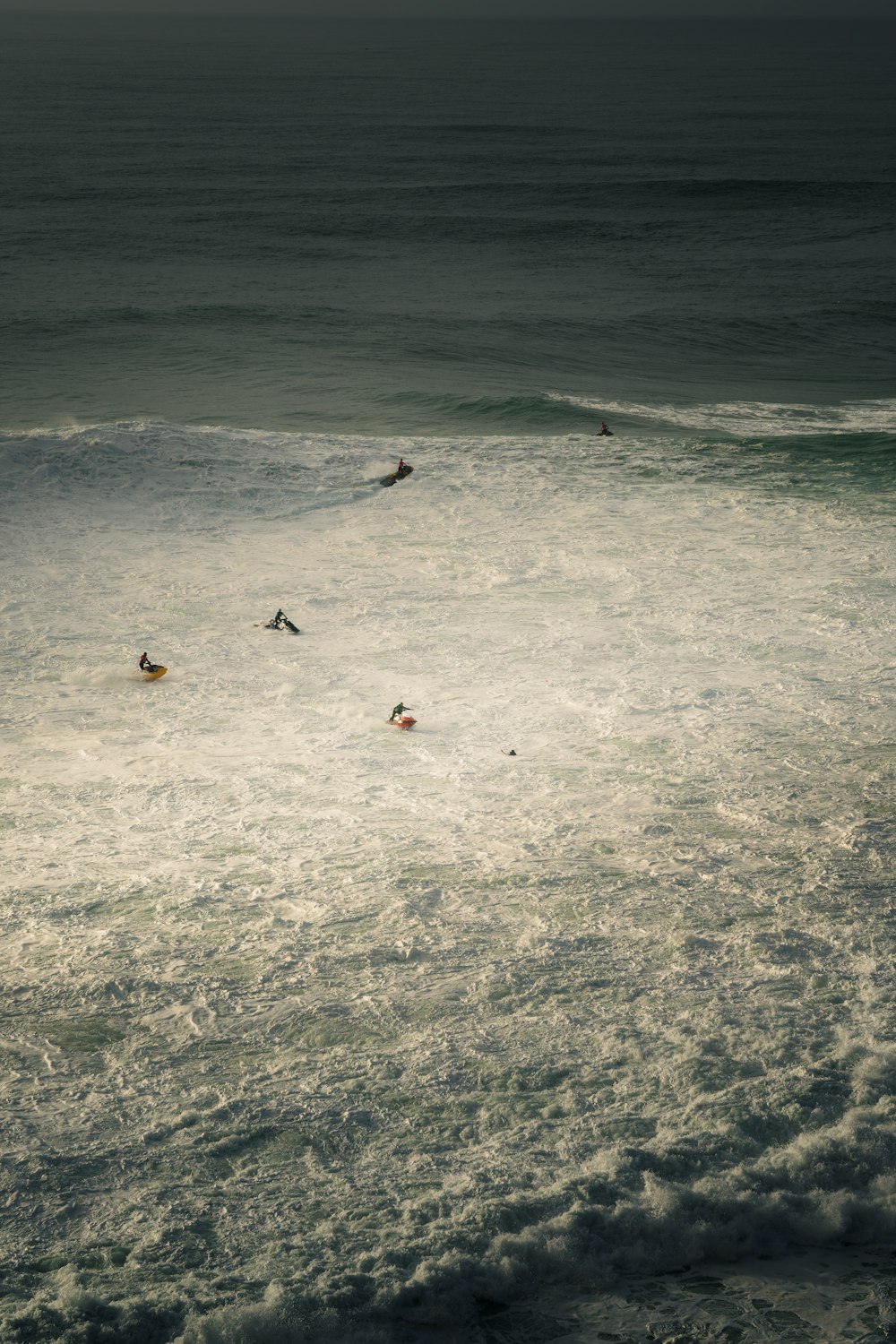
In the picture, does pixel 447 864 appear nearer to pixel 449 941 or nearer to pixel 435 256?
pixel 449 941

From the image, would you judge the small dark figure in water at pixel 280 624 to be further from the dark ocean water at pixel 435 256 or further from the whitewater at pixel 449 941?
the dark ocean water at pixel 435 256

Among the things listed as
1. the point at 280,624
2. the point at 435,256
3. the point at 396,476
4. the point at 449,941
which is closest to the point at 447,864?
the point at 449,941

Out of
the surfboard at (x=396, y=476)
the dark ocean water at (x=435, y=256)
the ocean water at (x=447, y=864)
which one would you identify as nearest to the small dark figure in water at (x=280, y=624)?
the ocean water at (x=447, y=864)

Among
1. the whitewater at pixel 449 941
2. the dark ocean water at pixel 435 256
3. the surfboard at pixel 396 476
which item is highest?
the dark ocean water at pixel 435 256

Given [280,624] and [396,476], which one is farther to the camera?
[396,476]

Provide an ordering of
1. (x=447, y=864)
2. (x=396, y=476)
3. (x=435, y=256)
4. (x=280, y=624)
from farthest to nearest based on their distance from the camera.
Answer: (x=435, y=256) < (x=396, y=476) < (x=280, y=624) < (x=447, y=864)

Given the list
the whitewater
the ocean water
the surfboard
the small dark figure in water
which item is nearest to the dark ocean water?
the ocean water

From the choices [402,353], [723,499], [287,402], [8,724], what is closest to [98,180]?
[402,353]
